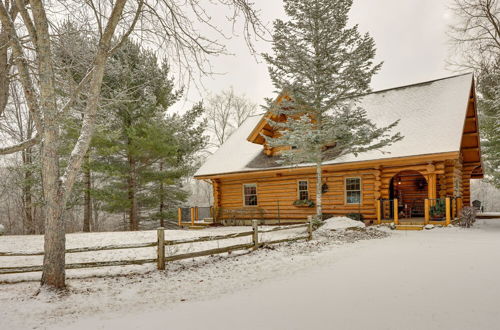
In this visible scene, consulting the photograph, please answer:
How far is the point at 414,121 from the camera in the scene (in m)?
14.9

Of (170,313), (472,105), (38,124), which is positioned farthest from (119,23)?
(472,105)

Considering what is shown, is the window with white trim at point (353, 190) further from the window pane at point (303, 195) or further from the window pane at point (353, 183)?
the window pane at point (303, 195)

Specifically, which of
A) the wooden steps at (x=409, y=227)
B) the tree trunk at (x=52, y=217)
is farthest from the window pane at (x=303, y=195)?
the tree trunk at (x=52, y=217)

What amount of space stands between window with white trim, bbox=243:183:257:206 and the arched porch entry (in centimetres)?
786

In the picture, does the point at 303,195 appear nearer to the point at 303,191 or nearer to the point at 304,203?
the point at 303,191

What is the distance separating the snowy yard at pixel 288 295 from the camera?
4.00 meters

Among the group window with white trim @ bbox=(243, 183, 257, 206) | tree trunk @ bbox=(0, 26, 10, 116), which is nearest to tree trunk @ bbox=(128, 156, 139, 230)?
window with white trim @ bbox=(243, 183, 257, 206)

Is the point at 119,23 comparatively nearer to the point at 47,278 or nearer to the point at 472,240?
the point at 47,278

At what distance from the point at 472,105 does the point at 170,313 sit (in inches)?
718

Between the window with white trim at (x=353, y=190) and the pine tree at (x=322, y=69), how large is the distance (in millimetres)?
2822

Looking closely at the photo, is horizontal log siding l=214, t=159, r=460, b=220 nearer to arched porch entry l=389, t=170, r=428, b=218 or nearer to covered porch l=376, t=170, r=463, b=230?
covered porch l=376, t=170, r=463, b=230

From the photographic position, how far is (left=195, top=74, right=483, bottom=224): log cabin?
13.1 meters

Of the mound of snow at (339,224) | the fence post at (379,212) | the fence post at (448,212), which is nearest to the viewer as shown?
the mound of snow at (339,224)

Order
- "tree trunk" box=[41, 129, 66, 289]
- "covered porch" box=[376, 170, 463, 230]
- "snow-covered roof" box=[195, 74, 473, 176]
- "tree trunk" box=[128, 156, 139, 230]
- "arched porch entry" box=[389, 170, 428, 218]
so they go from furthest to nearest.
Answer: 1. "tree trunk" box=[128, 156, 139, 230]
2. "arched porch entry" box=[389, 170, 428, 218]
3. "snow-covered roof" box=[195, 74, 473, 176]
4. "covered porch" box=[376, 170, 463, 230]
5. "tree trunk" box=[41, 129, 66, 289]
